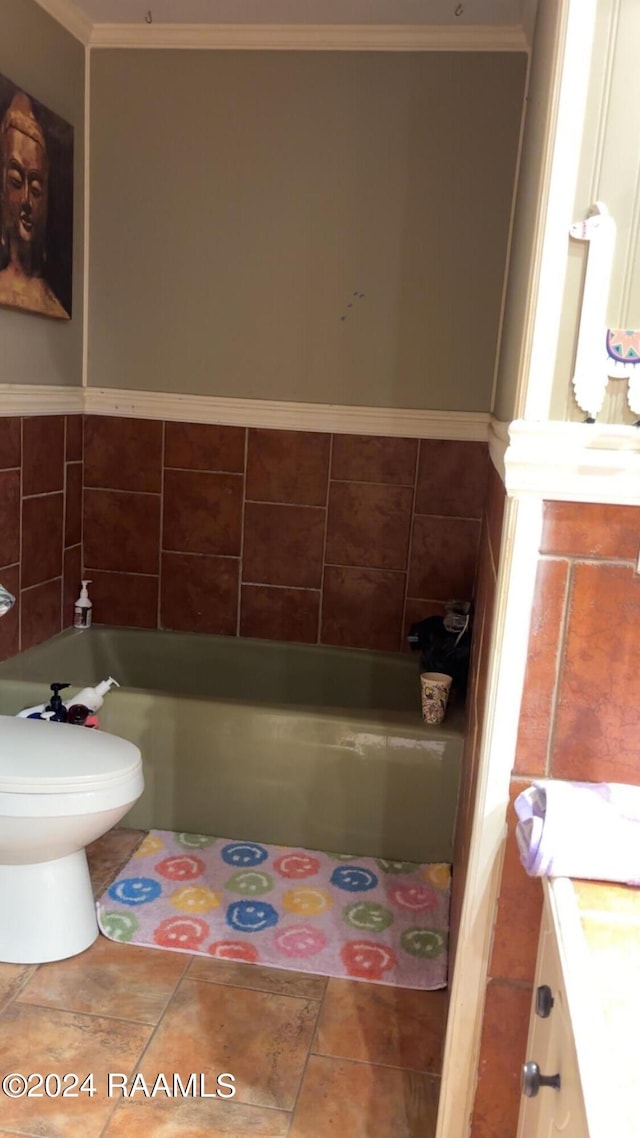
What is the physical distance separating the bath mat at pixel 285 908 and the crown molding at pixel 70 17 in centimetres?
250

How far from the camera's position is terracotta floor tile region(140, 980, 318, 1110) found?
5.67ft

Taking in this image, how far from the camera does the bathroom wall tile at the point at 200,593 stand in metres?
3.21

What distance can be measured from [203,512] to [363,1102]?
1984 mm

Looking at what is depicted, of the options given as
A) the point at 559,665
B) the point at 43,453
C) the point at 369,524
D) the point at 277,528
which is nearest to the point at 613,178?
the point at 559,665

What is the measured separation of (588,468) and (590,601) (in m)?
0.20

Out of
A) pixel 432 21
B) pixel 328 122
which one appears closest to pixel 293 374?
pixel 328 122

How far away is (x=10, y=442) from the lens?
8.79 ft

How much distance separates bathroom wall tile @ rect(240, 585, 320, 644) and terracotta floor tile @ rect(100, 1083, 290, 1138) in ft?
5.64

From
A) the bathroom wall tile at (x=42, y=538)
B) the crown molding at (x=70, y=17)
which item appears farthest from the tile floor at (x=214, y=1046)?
the crown molding at (x=70, y=17)

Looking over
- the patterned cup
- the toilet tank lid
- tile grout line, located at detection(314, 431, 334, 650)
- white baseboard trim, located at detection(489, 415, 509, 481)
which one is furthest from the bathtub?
white baseboard trim, located at detection(489, 415, 509, 481)

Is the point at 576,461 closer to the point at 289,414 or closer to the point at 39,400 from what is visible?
the point at 289,414

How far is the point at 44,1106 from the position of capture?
5.36ft

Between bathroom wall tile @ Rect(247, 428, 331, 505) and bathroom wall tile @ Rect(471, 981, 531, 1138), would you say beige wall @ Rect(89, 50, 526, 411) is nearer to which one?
bathroom wall tile @ Rect(247, 428, 331, 505)

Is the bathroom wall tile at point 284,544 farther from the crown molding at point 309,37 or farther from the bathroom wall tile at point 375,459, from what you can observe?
the crown molding at point 309,37
